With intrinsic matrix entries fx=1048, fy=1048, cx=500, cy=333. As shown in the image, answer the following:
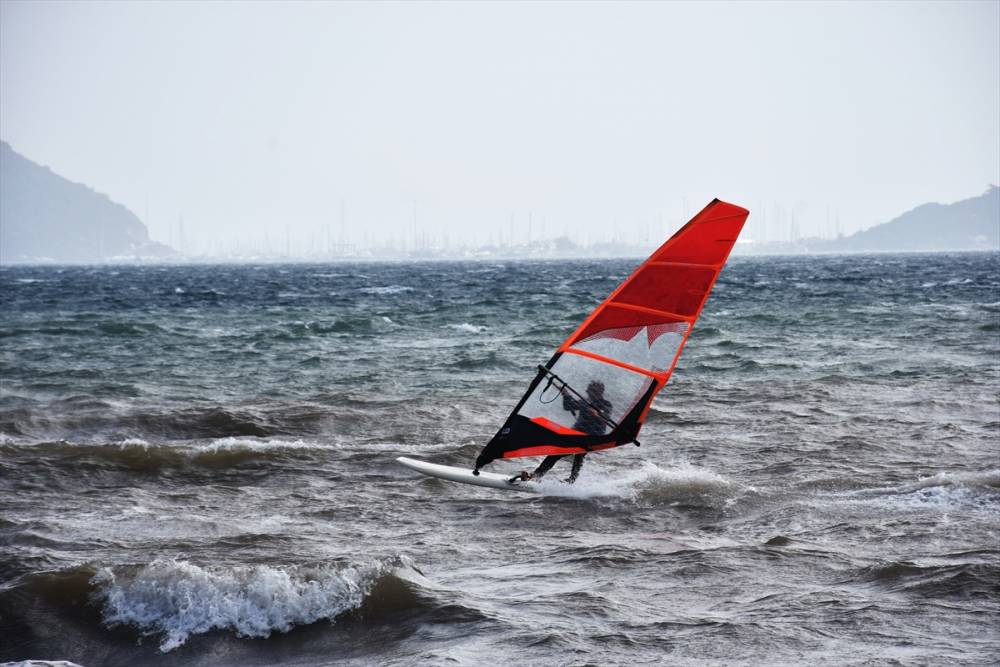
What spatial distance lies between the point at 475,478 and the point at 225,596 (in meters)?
3.54

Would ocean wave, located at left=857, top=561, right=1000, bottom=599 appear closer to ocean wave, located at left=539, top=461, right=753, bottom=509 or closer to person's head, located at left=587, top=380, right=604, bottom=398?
ocean wave, located at left=539, top=461, right=753, bottom=509

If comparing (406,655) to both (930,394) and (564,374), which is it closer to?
(564,374)

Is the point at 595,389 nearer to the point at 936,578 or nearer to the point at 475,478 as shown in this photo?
the point at 475,478

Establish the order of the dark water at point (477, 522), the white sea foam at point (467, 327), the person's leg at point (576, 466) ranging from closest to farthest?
the dark water at point (477, 522) < the person's leg at point (576, 466) < the white sea foam at point (467, 327)

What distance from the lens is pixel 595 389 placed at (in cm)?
1009

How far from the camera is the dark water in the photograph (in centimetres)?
767

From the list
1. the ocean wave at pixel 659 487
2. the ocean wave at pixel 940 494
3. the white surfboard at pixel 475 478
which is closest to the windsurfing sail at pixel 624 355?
the white surfboard at pixel 475 478

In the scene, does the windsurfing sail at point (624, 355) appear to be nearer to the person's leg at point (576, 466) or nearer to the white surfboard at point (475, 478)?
the person's leg at point (576, 466)

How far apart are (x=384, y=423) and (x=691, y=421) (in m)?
4.71

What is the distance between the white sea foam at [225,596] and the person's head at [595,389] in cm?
266

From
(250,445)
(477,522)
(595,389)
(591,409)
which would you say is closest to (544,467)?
(477,522)

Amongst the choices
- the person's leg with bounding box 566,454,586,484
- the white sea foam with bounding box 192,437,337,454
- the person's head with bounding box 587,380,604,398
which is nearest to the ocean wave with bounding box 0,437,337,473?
the white sea foam with bounding box 192,437,337,454

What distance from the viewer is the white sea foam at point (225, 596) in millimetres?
7949

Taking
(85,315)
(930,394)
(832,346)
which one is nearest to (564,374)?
(930,394)
